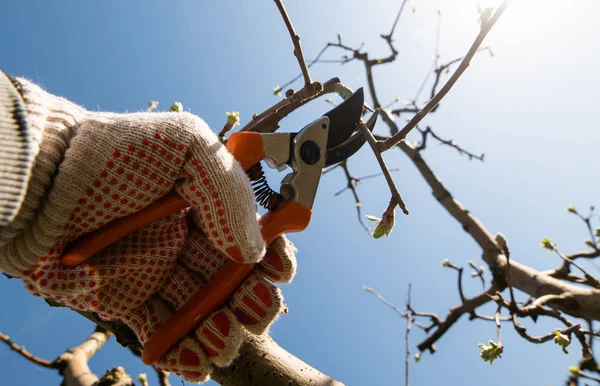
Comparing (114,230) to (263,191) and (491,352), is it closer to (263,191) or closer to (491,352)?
(263,191)

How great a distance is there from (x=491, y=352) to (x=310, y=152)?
53.0 inches

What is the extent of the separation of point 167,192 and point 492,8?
1.21 m

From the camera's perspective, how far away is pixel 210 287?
132cm

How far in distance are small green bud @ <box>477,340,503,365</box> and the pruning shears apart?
119cm

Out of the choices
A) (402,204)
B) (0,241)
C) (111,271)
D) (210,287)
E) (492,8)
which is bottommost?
(0,241)

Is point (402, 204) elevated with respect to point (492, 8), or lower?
lower

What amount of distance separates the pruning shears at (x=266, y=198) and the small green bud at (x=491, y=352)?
1.19 meters

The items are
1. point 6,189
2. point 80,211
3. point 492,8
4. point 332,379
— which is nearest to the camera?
point 6,189

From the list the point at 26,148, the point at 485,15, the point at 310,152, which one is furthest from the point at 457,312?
the point at 26,148

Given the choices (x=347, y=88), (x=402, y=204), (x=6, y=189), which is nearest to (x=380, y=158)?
(x=402, y=204)

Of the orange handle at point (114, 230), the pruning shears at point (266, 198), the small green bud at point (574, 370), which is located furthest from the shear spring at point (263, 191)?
the small green bud at point (574, 370)

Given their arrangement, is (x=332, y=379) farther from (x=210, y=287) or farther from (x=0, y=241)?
(x=0, y=241)

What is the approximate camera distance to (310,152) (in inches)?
61.5

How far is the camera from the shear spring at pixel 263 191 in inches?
56.0
